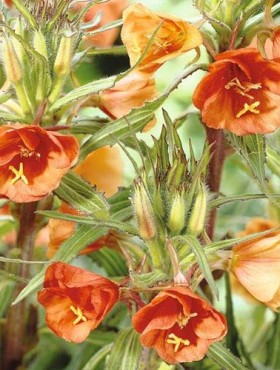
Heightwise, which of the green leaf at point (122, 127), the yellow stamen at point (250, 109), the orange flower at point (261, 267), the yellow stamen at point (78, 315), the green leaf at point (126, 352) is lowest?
the green leaf at point (126, 352)

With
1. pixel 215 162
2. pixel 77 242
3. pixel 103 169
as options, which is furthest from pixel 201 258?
pixel 103 169

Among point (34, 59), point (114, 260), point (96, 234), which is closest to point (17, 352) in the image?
point (114, 260)

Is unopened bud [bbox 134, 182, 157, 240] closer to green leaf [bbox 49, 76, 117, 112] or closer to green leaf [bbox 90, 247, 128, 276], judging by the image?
green leaf [bbox 49, 76, 117, 112]

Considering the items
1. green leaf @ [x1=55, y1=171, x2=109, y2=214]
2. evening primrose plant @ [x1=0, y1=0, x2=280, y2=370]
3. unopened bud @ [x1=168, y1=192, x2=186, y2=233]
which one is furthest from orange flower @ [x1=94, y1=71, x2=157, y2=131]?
unopened bud @ [x1=168, y1=192, x2=186, y2=233]

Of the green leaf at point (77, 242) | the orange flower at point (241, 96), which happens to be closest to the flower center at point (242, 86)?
the orange flower at point (241, 96)

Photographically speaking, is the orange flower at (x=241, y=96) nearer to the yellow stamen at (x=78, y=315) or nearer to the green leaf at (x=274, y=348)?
the yellow stamen at (x=78, y=315)

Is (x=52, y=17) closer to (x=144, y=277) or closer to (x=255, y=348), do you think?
(x=144, y=277)
